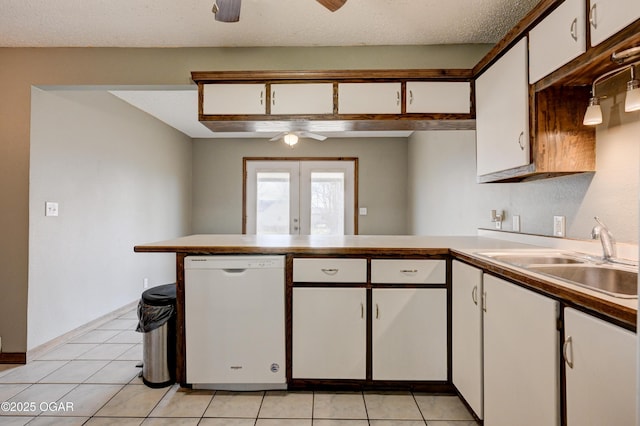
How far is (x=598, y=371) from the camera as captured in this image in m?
0.95

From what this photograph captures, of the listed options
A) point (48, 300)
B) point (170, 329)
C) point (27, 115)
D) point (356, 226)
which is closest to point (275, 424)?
point (170, 329)

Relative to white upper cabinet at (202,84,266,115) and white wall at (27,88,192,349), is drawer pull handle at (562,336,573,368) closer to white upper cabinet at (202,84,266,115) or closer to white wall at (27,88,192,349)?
white upper cabinet at (202,84,266,115)

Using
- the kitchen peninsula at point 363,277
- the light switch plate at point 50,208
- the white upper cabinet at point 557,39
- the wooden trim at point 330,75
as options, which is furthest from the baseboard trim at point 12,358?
the white upper cabinet at point 557,39

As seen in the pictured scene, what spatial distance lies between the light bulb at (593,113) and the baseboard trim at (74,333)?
12.6ft

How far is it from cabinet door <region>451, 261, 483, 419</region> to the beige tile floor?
0.20 metres

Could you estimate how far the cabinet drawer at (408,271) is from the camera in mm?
2064

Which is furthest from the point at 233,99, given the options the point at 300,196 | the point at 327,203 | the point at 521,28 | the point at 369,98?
the point at 327,203

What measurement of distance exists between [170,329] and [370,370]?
50.7 inches

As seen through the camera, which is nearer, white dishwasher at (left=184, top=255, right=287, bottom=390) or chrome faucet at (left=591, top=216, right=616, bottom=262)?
chrome faucet at (left=591, top=216, right=616, bottom=262)

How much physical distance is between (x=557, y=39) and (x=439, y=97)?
2.96 ft

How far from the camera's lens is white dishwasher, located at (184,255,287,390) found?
2102 mm

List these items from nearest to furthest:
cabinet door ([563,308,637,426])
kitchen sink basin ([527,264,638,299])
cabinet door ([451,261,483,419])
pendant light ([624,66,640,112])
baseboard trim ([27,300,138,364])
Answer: cabinet door ([563,308,637,426]) → kitchen sink basin ([527,264,638,299]) → pendant light ([624,66,640,112]) → cabinet door ([451,261,483,419]) → baseboard trim ([27,300,138,364])

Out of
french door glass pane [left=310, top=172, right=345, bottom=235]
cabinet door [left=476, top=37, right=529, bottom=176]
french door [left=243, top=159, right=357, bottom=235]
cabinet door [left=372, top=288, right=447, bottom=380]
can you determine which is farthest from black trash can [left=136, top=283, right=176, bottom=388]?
french door glass pane [left=310, top=172, right=345, bottom=235]

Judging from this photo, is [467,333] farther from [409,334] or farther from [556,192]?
[556,192]
